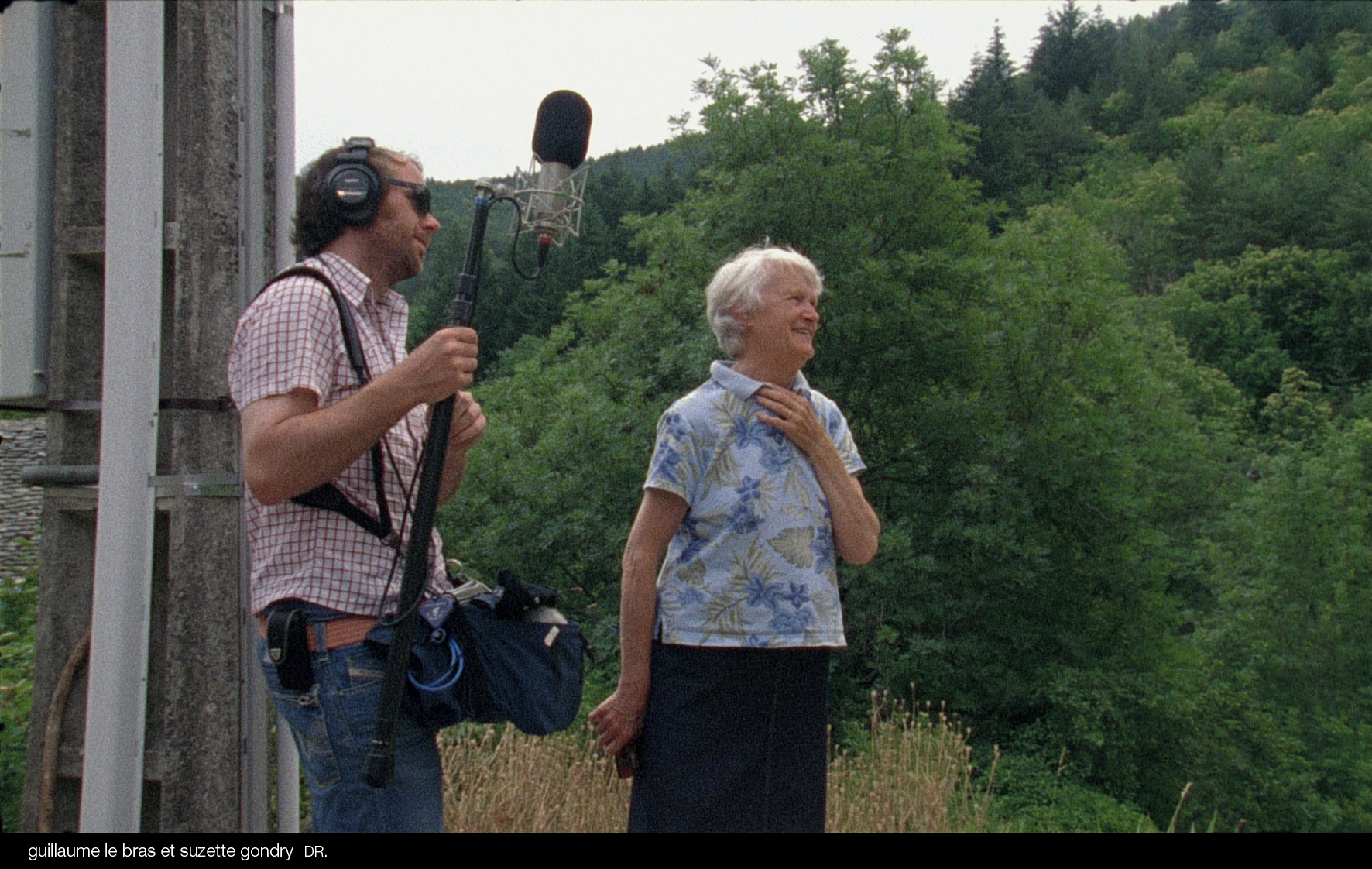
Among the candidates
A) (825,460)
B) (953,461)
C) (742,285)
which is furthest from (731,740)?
(953,461)

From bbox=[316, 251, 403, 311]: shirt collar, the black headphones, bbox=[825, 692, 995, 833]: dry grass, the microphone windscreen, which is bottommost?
bbox=[825, 692, 995, 833]: dry grass

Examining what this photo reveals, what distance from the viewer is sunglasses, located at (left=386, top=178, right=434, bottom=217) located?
195 centimetres

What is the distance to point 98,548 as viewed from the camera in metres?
1.97

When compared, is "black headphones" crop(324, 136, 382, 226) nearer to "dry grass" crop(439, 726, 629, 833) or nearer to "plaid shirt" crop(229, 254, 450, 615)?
"plaid shirt" crop(229, 254, 450, 615)

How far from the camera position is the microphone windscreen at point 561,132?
6.99 feet

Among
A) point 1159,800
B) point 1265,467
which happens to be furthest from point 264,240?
point 1265,467

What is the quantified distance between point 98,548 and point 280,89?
103 cm

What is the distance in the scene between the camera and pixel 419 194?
77.9 inches

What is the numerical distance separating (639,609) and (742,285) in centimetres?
75

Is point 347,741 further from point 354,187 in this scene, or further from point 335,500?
point 354,187

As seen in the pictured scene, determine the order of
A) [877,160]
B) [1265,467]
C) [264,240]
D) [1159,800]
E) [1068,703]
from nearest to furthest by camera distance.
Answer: [264,240]
[877,160]
[1068,703]
[1159,800]
[1265,467]

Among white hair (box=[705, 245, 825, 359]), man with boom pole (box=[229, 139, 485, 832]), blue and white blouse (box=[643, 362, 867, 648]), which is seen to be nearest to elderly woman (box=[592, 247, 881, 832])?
blue and white blouse (box=[643, 362, 867, 648])

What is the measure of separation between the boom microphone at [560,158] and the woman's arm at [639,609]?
59cm
